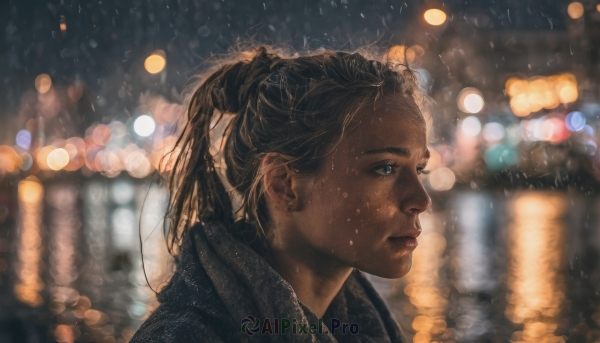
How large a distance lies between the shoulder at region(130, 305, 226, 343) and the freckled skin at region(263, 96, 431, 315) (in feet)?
1.38

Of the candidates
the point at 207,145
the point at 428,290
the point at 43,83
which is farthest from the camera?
the point at 43,83

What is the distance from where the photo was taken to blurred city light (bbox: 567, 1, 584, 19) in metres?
43.0

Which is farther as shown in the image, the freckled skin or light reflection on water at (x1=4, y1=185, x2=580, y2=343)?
light reflection on water at (x1=4, y1=185, x2=580, y2=343)

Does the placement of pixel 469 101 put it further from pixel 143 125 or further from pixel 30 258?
pixel 30 258

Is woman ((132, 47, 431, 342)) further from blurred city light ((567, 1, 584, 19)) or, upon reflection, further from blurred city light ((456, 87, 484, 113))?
blurred city light ((456, 87, 484, 113))

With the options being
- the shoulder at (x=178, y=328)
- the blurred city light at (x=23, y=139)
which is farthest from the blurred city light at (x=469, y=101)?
the shoulder at (x=178, y=328)

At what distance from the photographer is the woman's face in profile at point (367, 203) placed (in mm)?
2115

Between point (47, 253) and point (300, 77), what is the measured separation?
11008 millimetres

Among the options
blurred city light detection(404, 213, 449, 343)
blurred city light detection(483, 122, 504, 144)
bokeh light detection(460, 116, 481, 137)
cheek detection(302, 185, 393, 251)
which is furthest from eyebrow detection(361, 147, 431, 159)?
bokeh light detection(460, 116, 481, 137)

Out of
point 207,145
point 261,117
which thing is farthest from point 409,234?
point 207,145

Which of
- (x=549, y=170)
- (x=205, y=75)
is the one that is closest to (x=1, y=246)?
(x=205, y=75)

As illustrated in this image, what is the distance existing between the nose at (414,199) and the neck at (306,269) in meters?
0.27

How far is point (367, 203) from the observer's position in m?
2.11

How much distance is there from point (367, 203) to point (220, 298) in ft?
1.66
